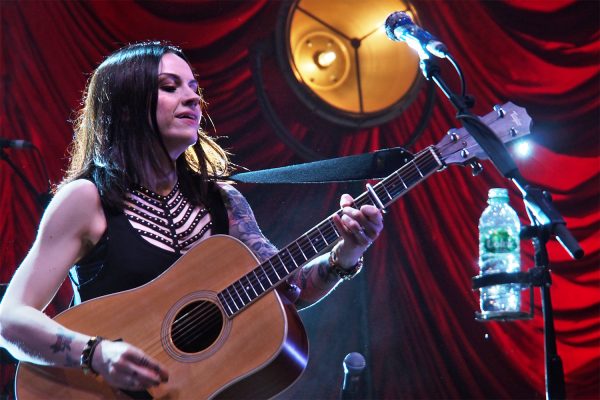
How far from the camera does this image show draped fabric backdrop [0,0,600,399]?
4352 millimetres

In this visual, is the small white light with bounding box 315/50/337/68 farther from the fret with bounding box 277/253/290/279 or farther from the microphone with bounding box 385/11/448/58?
the fret with bounding box 277/253/290/279

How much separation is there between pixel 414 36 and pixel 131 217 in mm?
1075

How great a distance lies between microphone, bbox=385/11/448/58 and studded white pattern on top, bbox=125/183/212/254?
0.88 m

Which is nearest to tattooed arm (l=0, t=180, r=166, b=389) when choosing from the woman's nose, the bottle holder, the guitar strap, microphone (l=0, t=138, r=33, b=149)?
the woman's nose

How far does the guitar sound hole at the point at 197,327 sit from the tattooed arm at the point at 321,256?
0.26m

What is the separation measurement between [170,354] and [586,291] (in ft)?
10.9

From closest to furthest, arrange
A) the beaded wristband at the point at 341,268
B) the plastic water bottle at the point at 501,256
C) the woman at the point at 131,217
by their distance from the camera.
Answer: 1. the woman at the point at 131,217
2. the plastic water bottle at the point at 501,256
3. the beaded wristband at the point at 341,268

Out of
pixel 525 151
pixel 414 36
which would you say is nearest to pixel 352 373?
pixel 414 36

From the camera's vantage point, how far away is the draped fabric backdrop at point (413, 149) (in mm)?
4352

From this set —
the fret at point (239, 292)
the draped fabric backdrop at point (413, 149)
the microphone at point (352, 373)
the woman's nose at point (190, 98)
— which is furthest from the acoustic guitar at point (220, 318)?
the draped fabric backdrop at point (413, 149)

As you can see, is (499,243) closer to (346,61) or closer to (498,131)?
(498,131)

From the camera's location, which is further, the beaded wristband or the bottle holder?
the beaded wristband

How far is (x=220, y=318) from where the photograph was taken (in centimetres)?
221

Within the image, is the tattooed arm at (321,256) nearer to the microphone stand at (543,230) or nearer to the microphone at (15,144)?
the microphone stand at (543,230)
